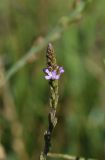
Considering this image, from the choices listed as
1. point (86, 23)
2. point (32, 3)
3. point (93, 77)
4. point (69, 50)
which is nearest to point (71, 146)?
point (93, 77)

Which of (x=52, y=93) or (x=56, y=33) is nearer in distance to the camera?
(x=52, y=93)

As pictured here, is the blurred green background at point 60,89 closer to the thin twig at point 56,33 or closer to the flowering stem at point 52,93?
the thin twig at point 56,33

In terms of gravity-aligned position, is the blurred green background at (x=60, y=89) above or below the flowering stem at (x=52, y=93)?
above

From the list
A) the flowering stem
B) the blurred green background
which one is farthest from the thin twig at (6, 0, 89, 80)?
the flowering stem

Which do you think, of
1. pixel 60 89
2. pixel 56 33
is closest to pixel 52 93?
pixel 56 33

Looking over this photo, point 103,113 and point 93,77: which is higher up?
point 93,77

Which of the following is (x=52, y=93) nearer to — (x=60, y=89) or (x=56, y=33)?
(x=56, y=33)

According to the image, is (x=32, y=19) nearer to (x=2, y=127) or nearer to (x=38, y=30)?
(x=38, y=30)

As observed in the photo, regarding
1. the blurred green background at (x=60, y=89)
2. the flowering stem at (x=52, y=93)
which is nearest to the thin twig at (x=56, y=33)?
the blurred green background at (x=60, y=89)
